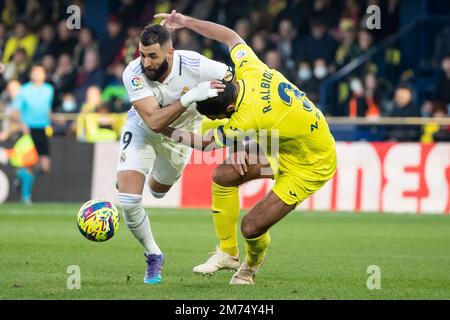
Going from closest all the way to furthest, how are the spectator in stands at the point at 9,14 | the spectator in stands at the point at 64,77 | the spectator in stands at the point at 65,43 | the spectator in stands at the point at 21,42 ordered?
the spectator in stands at the point at 64,77, the spectator in stands at the point at 65,43, the spectator in stands at the point at 21,42, the spectator in stands at the point at 9,14

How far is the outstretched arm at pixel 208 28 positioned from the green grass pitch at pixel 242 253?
2101 mm

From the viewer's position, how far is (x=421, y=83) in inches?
815

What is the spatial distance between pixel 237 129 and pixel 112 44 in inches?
551

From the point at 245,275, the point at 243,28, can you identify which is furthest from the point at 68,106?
the point at 245,275

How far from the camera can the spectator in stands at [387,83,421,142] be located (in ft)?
61.2

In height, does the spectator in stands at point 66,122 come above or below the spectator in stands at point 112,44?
below

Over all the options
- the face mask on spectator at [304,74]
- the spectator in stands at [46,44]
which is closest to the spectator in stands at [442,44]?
the face mask on spectator at [304,74]

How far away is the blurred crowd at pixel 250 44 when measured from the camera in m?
19.5

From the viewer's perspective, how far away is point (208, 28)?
9797 millimetres

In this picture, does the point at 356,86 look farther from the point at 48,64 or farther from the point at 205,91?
the point at 205,91

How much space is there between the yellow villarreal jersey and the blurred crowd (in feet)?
31.6

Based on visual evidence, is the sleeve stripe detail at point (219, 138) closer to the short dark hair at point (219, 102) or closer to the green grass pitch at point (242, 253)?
the short dark hair at point (219, 102)
